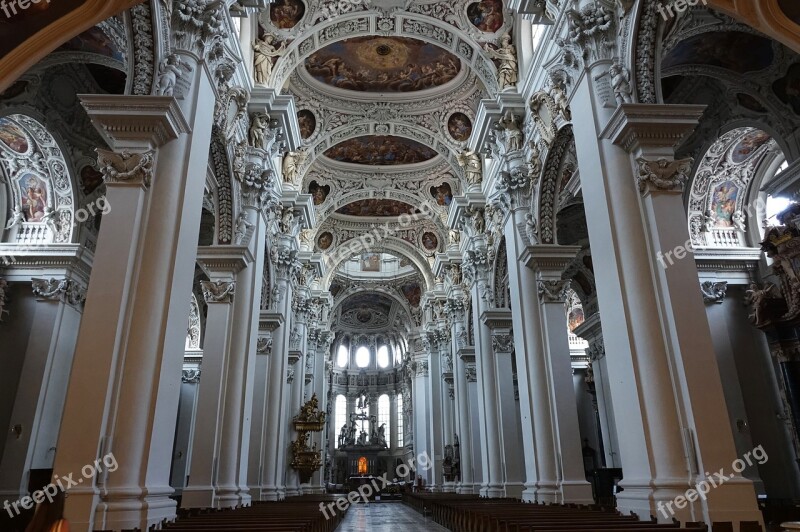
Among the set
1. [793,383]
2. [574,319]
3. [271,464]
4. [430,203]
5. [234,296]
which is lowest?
[271,464]

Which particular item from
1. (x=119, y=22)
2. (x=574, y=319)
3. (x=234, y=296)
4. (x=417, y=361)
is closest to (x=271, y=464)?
(x=234, y=296)

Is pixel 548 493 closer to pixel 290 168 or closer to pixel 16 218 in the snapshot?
pixel 290 168

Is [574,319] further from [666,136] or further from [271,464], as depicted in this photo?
[666,136]

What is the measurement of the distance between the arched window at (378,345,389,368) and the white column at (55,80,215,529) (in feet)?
122

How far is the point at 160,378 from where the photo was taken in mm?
6504

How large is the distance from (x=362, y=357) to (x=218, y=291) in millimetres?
33707

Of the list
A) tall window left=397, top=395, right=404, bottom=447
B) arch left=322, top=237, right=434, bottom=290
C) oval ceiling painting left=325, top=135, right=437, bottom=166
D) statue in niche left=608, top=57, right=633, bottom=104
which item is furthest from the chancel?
tall window left=397, top=395, right=404, bottom=447

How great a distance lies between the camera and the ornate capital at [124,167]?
6.83 m

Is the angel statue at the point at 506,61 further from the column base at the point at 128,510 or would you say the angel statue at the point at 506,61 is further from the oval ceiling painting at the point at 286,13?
the column base at the point at 128,510

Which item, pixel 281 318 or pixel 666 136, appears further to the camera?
pixel 281 318

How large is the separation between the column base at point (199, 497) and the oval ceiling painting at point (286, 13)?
10.3 meters

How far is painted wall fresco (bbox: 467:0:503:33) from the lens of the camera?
45.5ft

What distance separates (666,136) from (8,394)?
13.0 meters

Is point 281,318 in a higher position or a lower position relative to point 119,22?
lower
